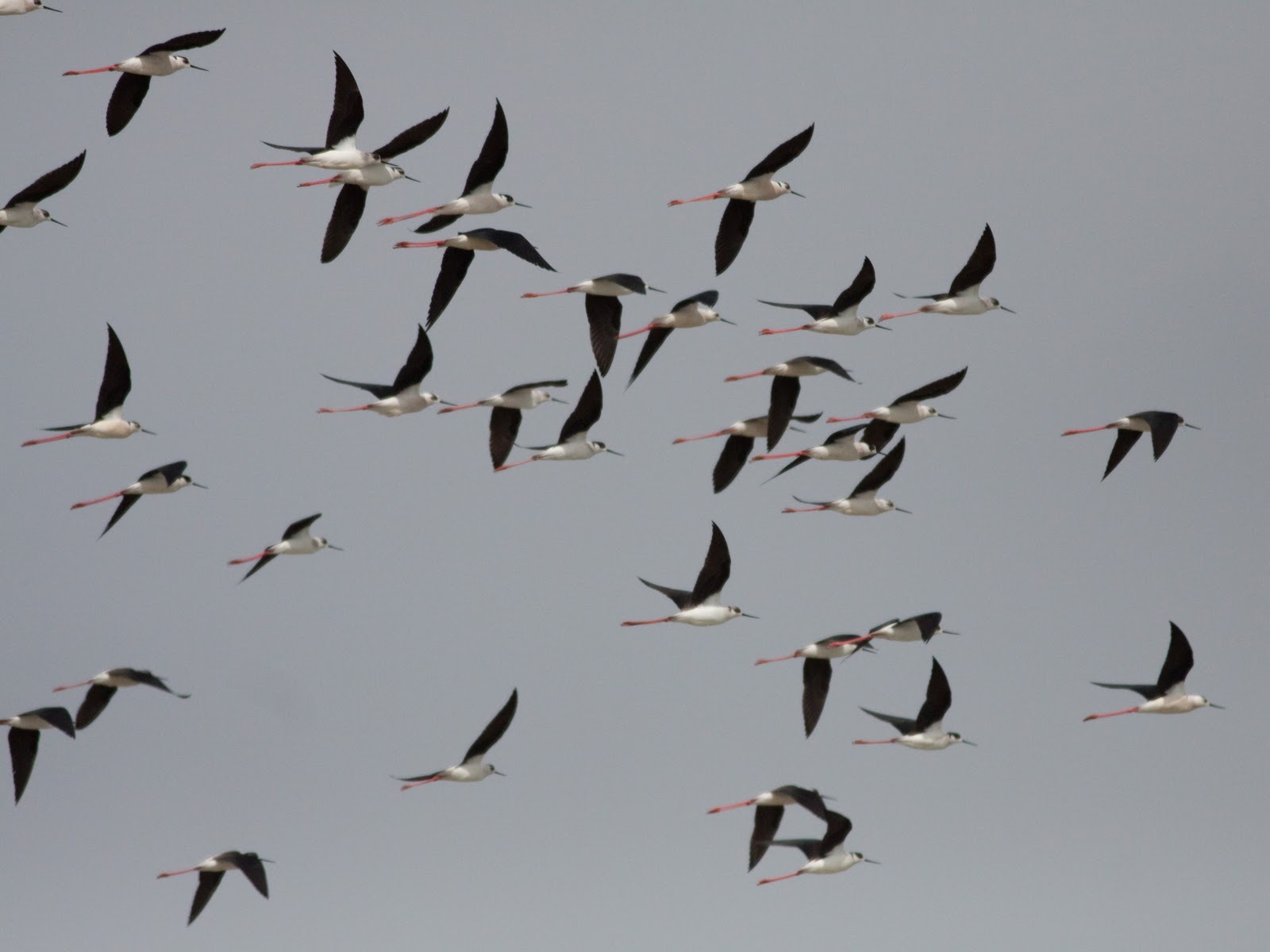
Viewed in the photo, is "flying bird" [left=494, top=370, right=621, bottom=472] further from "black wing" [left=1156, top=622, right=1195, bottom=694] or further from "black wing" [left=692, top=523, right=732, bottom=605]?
"black wing" [left=1156, top=622, right=1195, bottom=694]

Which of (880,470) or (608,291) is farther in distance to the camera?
(880,470)

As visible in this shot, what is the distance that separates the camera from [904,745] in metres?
26.0

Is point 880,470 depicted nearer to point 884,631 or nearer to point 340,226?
point 884,631

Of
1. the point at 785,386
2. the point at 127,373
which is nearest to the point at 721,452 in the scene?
the point at 785,386

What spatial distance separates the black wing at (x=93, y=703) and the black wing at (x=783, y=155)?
800 cm

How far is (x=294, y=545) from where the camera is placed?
24.9 metres

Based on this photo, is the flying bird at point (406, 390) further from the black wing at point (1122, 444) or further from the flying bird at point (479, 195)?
the black wing at point (1122, 444)

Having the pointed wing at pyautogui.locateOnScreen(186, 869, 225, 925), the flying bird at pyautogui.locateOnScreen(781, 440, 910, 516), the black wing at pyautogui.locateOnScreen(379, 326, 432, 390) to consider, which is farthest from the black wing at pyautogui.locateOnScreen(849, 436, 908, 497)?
the pointed wing at pyautogui.locateOnScreen(186, 869, 225, 925)

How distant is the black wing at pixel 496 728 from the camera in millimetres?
23531

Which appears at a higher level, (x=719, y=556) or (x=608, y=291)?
(x=608, y=291)

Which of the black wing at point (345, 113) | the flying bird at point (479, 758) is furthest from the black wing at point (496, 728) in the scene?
the black wing at point (345, 113)

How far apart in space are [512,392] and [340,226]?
11.2ft

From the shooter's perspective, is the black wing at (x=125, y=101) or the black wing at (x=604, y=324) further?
the black wing at (x=604, y=324)

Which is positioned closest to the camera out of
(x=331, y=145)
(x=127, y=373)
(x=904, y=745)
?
(x=331, y=145)
